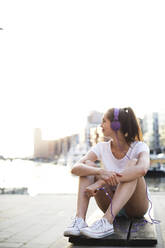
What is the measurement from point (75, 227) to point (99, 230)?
18 centimetres

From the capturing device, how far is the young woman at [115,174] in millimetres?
2326

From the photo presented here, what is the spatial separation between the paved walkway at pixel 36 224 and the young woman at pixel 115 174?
26cm

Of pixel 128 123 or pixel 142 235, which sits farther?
pixel 128 123

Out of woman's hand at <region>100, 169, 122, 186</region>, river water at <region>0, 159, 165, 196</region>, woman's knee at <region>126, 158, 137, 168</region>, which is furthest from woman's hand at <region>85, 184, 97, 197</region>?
river water at <region>0, 159, 165, 196</region>

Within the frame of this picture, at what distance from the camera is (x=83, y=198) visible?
2438mm

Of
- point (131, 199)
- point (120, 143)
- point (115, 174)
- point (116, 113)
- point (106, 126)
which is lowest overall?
point (131, 199)

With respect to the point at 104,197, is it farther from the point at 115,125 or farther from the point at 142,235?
the point at 115,125

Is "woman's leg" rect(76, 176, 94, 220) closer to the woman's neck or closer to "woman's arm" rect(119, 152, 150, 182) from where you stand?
"woman's arm" rect(119, 152, 150, 182)

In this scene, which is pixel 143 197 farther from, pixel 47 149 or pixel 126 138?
pixel 47 149

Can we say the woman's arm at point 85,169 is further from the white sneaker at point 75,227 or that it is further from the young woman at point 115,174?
the white sneaker at point 75,227

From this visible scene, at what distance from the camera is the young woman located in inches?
91.6

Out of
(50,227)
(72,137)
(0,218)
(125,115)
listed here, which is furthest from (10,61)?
(72,137)

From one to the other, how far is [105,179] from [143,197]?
1.43 ft

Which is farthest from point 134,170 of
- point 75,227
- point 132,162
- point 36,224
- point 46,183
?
point 46,183
